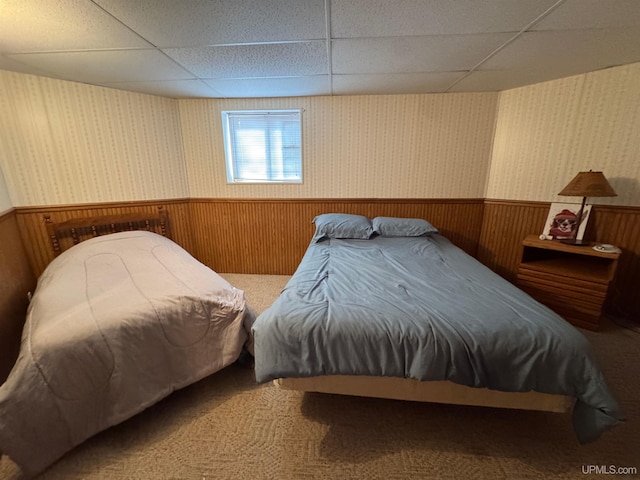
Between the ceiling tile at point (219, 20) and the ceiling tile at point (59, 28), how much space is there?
0.11 meters

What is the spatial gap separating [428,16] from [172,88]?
228cm

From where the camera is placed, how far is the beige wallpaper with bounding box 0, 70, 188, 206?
2.11m

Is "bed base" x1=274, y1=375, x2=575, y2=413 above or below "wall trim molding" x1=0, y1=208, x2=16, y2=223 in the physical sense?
below

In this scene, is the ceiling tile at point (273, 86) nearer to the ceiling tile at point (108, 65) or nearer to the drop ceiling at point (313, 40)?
the drop ceiling at point (313, 40)

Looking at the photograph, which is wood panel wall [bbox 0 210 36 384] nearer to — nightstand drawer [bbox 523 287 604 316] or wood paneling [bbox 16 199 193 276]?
wood paneling [bbox 16 199 193 276]

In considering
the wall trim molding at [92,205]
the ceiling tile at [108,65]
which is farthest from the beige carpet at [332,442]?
the ceiling tile at [108,65]

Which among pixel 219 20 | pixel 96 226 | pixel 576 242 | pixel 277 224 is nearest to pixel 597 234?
pixel 576 242

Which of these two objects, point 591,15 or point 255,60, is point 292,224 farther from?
point 591,15

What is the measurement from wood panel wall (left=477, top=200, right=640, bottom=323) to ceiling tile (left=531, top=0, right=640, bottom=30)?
158 centimetres

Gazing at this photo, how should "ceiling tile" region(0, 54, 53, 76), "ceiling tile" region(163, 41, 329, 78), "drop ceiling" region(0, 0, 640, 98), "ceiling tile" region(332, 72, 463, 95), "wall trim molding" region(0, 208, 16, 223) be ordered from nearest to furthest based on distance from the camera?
"drop ceiling" region(0, 0, 640, 98), "ceiling tile" region(163, 41, 329, 78), "ceiling tile" region(0, 54, 53, 76), "wall trim molding" region(0, 208, 16, 223), "ceiling tile" region(332, 72, 463, 95)

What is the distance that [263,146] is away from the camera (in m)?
3.09

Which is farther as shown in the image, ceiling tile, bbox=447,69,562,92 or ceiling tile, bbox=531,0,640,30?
ceiling tile, bbox=447,69,562,92

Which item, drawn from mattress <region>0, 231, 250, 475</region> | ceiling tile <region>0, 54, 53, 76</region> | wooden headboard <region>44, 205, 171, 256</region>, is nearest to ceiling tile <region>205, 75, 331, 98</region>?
ceiling tile <region>0, 54, 53, 76</region>

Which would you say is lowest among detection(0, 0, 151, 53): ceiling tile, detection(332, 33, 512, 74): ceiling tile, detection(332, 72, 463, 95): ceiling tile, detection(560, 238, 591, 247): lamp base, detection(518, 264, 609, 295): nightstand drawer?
detection(518, 264, 609, 295): nightstand drawer
